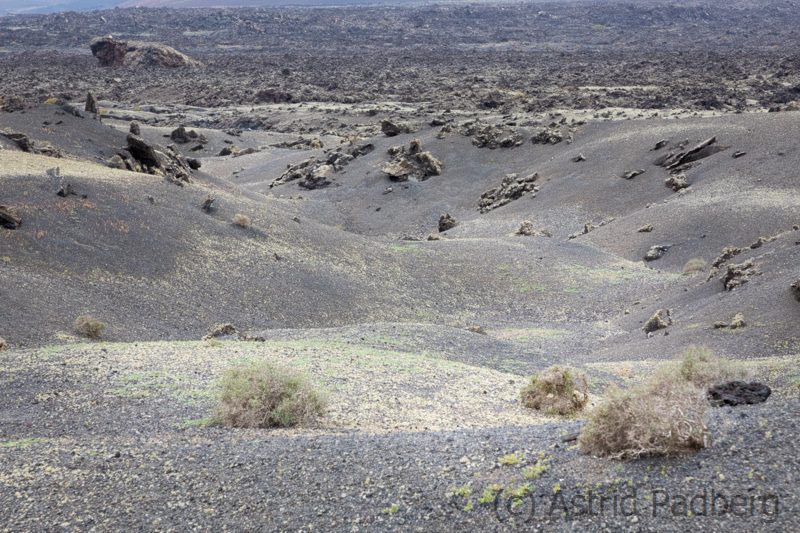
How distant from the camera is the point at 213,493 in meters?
8.09

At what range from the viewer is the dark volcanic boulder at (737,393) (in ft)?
28.7

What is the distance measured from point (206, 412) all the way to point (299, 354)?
13.0 feet

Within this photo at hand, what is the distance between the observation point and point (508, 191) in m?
44.0

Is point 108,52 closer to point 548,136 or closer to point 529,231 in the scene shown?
point 548,136

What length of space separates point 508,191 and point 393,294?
767 inches

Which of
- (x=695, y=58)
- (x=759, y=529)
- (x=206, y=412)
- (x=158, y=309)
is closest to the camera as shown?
(x=759, y=529)

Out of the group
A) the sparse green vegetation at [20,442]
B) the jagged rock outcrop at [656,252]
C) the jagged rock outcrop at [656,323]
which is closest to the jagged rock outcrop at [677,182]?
the jagged rock outcrop at [656,252]

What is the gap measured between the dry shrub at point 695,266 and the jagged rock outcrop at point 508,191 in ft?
47.8

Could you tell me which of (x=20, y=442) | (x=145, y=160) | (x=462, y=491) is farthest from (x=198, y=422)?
(x=145, y=160)

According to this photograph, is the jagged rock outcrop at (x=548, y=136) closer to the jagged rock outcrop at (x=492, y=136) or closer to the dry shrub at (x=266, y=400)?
the jagged rock outcrop at (x=492, y=136)

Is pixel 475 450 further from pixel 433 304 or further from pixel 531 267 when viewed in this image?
pixel 531 267

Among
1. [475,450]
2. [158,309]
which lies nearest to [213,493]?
[475,450]

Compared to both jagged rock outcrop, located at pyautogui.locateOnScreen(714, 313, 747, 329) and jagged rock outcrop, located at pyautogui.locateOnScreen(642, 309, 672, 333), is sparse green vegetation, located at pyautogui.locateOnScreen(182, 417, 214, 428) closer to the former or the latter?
jagged rock outcrop, located at pyautogui.locateOnScreen(714, 313, 747, 329)

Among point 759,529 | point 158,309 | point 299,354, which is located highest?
point 759,529
